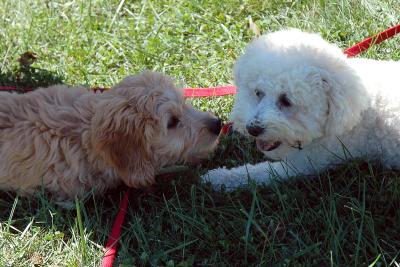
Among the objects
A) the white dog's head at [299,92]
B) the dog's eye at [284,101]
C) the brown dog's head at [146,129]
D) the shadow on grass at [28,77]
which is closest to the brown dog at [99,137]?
the brown dog's head at [146,129]

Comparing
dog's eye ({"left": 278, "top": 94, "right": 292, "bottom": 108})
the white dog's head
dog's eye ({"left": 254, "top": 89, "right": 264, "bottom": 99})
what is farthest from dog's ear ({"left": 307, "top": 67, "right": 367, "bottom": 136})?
dog's eye ({"left": 254, "top": 89, "right": 264, "bottom": 99})

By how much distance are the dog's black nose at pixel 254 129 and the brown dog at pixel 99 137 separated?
0.37 meters

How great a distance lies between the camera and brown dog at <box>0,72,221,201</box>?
2.94 metres

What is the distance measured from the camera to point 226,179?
3256 mm

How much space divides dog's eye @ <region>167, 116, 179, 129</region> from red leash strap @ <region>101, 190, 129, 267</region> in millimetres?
465

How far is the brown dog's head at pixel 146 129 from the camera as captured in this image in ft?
9.59

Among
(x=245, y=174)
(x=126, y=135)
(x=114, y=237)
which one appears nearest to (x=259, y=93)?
(x=245, y=174)

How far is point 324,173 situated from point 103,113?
1.23m

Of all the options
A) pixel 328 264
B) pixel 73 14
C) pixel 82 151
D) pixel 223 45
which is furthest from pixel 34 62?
pixel 328 264

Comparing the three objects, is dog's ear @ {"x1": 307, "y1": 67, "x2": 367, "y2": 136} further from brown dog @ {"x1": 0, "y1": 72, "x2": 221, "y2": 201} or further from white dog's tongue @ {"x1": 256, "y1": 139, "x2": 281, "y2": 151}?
brown dog @ {"x1": 0, "y1": 72, "x2": 221, "y2": 201}

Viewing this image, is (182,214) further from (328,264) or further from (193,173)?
(328,264)

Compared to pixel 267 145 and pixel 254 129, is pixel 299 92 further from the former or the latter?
pixel 267 145

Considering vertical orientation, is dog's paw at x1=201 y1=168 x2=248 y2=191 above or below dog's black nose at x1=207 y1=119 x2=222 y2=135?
below

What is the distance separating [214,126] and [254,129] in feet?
1.34
